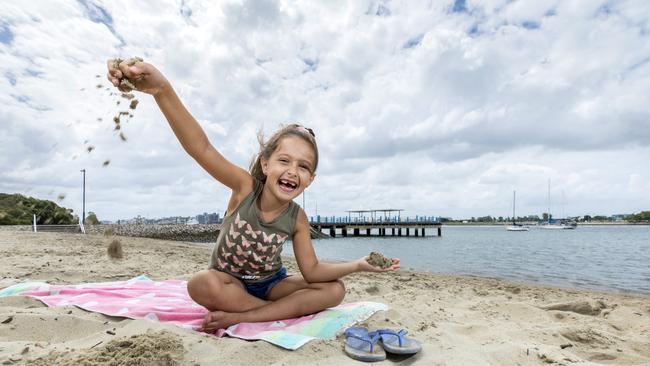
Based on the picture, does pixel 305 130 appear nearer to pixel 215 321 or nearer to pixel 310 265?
pixel 310 265

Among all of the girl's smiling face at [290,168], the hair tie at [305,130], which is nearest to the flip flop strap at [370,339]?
the girl's smiling face at [290,168]

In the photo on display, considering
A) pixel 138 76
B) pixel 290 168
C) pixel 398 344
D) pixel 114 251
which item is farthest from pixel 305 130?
pixel 114 251

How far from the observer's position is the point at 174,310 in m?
2.76

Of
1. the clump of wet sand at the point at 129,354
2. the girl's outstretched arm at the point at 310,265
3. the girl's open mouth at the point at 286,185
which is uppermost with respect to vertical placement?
the girl's open mouth at the point at 286,185

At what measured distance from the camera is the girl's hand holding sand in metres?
2.08

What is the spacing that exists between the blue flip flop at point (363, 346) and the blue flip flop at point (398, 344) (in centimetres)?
4

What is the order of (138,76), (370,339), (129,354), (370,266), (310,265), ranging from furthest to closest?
(310,265), (370,266), (370,339), (138,76), (129,354)

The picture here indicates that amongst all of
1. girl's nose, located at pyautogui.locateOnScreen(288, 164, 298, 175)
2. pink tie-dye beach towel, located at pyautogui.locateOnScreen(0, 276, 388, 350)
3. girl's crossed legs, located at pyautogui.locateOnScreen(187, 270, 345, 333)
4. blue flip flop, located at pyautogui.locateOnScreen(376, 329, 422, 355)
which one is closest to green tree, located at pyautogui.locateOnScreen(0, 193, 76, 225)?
pink tie-dye beach towel, located at pyautogui.locateOnScreen(0, 276, 388, 350)

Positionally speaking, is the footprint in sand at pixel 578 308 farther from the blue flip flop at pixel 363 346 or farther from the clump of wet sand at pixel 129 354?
the clump of wet sand at pixel 129 354

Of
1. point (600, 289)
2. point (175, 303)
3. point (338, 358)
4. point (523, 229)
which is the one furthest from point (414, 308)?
point (523, 229)

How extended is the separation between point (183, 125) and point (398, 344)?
72.4 inches

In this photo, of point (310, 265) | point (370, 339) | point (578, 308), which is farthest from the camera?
point (578, 308)

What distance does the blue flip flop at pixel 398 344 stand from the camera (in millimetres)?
2125

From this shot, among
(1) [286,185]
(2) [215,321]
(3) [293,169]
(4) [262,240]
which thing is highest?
(3) [293,169]
